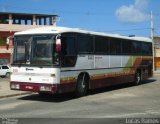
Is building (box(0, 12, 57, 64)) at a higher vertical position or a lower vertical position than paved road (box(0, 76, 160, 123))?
higher

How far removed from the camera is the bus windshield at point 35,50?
16375 millimetres

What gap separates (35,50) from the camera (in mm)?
16750

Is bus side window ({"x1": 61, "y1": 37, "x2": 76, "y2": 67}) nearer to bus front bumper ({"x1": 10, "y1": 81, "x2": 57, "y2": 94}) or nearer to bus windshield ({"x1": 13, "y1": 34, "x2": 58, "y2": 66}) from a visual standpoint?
bus windshield ({"x1": 13, "y1": 34, "x2": 58, "y2": 66})

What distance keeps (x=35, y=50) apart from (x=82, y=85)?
3.03 meters

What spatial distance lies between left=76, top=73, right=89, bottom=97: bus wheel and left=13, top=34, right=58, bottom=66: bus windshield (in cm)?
233

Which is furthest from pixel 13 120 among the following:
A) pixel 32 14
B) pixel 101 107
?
pixel 32 14

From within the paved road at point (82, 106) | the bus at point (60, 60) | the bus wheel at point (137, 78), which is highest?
the bus at point (60, 60)

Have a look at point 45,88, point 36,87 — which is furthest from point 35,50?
point 45,88

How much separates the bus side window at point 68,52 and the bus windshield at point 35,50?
509 mm

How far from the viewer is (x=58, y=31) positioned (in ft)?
54.4

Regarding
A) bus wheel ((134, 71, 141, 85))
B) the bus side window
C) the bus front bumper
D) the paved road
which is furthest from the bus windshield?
bus wheel ((134, 71, 141, 85))

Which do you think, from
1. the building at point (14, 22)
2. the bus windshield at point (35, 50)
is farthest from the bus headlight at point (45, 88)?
the building at point (14, 22)

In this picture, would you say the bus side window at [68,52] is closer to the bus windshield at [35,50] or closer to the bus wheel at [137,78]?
the bus windshield at [35,50]

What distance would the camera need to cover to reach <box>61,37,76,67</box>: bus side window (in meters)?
16.7
